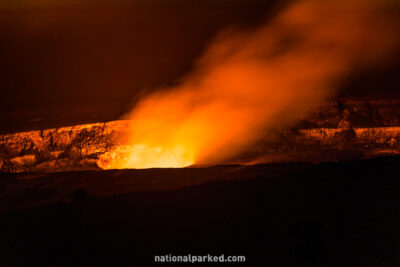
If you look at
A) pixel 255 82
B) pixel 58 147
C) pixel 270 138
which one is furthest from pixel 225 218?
pixel 255 82

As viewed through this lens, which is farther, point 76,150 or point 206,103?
point 206,103

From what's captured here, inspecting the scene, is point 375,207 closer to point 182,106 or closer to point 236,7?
point 182,106

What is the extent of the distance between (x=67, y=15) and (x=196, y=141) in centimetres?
814

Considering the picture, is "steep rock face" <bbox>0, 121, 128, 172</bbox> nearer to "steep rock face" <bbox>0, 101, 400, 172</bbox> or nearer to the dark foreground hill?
"steep rock face" <bbox>0, 101, 400, 172</bbox>

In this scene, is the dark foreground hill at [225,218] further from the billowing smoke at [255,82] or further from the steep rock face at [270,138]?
the billowing smoke at [255,82]

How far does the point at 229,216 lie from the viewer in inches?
143

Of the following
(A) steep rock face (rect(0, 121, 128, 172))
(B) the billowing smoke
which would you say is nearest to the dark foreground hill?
(A) steep rock face (rect(0, 121, 128, 172))

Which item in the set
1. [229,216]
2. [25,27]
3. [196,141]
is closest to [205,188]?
[229,216]

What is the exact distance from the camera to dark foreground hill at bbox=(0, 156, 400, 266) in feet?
10.6

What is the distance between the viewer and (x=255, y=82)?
9039mm

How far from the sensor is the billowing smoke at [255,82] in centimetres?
755

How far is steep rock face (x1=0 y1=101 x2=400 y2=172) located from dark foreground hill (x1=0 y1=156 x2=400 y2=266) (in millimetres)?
2738

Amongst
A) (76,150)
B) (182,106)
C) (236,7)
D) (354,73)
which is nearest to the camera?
(76,150)

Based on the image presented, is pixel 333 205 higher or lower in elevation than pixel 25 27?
lower
